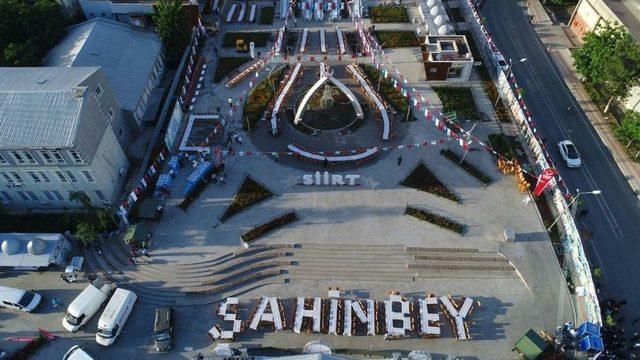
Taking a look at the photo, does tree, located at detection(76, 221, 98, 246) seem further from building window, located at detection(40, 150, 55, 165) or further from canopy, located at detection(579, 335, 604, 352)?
canopy, located at detection(579, 335, 604, 352)

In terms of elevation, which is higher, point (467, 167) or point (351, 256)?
point (467, 167)

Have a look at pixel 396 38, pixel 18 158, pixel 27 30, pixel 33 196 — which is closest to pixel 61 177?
pixel 18 158

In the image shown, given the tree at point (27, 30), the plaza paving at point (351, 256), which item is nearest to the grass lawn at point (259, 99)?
the plaza paving at point (351, 256)

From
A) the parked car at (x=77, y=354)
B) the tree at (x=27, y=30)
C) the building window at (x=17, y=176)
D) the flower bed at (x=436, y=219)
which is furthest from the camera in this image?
the tree at (x=27, y=30)

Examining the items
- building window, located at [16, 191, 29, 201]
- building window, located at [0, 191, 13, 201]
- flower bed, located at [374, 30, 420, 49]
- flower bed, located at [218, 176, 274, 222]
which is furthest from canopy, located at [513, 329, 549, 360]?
building window, located at [0, 191, 13, 201]

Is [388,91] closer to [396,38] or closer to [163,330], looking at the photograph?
[396,38]

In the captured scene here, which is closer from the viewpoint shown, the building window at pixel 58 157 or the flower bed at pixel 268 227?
the building window at pixel 58 157

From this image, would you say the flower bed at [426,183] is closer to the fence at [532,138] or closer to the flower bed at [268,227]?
the fence at [532,138]
